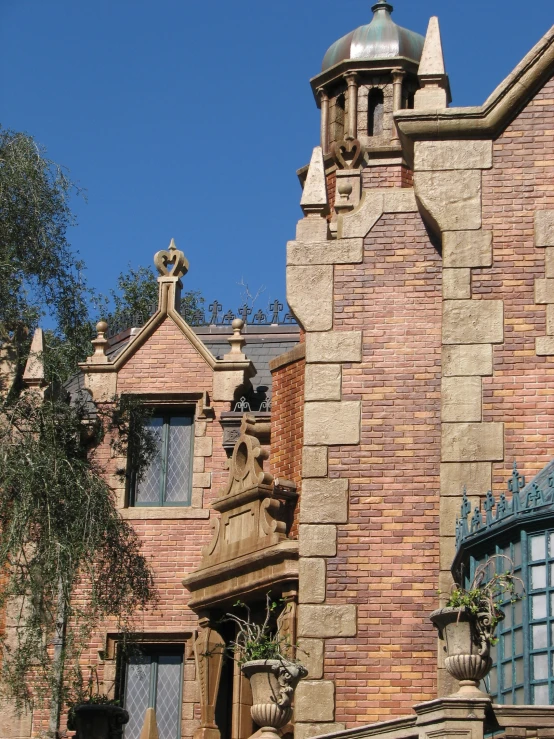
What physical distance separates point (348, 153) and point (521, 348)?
673 cm

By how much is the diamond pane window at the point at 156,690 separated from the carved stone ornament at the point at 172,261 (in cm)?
566

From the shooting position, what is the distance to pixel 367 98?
2902 cm

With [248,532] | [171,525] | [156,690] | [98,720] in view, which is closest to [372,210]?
[248,532]

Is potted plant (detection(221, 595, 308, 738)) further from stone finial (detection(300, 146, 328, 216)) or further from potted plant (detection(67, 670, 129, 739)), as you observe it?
stone finial (detection(300, 146, 328, 216))

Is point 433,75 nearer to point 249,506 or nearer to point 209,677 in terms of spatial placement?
point 249,506

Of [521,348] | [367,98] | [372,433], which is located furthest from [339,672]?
[367,98]

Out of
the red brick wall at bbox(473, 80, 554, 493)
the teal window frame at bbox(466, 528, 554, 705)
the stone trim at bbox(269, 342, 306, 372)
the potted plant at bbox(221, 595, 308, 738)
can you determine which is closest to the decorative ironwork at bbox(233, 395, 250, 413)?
the stone trim at bbox(269, 342, 306, 372)

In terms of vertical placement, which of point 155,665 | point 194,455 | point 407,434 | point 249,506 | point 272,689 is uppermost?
point 194,455

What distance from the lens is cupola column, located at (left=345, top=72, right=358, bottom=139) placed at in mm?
28516

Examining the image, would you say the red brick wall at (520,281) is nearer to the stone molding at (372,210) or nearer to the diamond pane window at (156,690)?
the stone molding at (372,210)

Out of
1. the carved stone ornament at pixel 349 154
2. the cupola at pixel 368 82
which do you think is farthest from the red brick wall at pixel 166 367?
the cupola at pixel 368 82

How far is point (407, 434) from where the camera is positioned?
18.8 meters

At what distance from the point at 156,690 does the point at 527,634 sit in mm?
8531

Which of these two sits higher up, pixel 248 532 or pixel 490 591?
pixel 248 532
